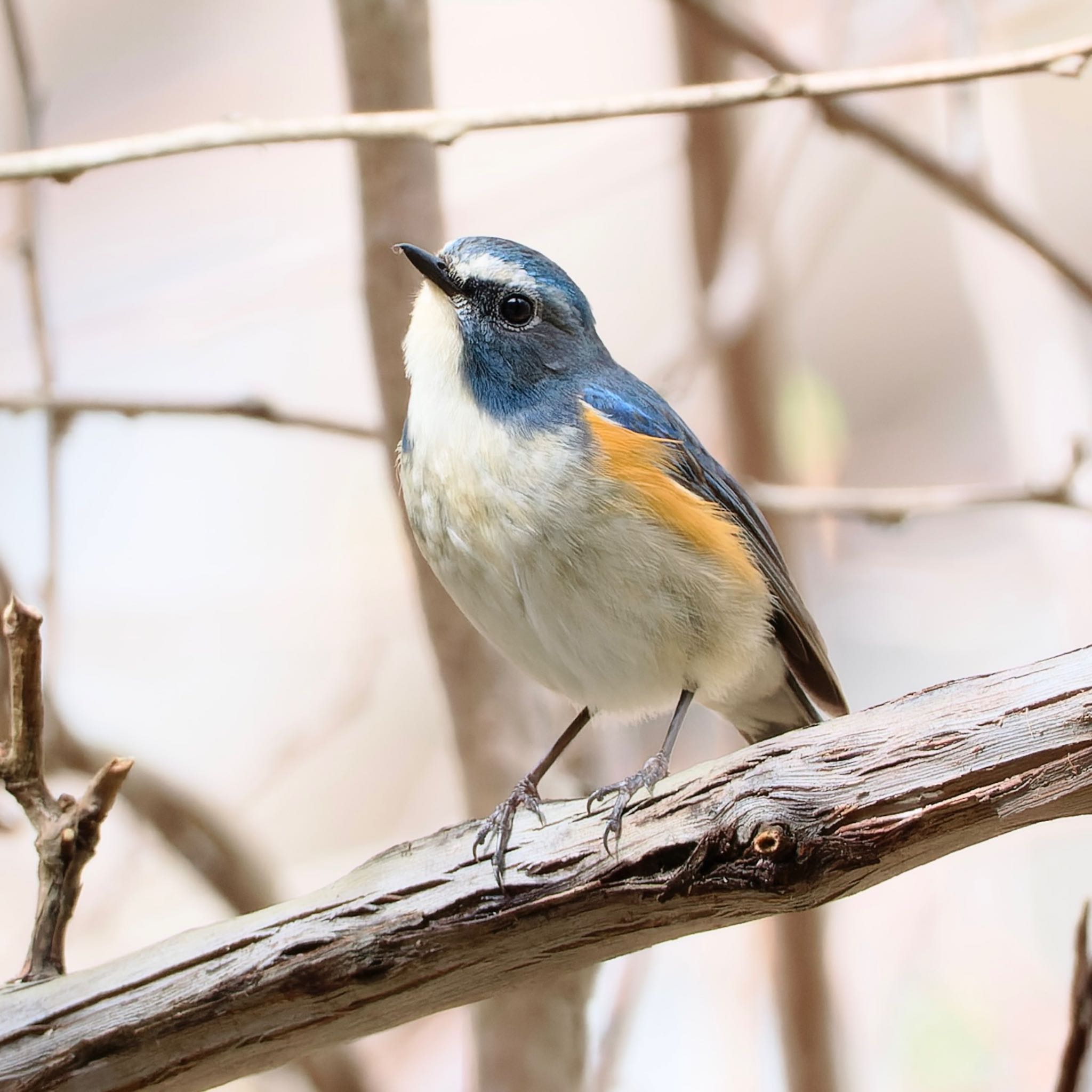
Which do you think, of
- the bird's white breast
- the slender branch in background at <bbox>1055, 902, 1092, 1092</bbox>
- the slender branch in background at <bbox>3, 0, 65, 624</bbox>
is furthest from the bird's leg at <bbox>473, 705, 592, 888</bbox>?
the slender branch in background at <bbox>3, 0, 65, 624</bbox>

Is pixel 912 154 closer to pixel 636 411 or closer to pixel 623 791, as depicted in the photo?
pixel 636 411

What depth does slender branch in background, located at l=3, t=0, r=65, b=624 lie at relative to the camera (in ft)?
7.59

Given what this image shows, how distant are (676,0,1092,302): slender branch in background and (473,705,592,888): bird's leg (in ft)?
4.34

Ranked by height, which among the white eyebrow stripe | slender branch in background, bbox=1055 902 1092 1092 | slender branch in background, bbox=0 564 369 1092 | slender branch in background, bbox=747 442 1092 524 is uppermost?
the white eyebrow stripe

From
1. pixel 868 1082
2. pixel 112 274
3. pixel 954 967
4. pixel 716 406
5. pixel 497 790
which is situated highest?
pixel 112 274

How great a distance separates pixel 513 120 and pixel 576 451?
20.9 inches

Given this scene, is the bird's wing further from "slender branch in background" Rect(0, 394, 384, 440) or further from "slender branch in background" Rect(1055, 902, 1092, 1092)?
"slender branch in background" Rect(1055, 902, 1092, 1092)

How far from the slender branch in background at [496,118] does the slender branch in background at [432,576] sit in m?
0.58

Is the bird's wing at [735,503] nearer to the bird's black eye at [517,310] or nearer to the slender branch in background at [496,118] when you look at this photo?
the bird's black eye at [517,310]

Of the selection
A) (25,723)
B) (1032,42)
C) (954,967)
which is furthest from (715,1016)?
(1032,42)

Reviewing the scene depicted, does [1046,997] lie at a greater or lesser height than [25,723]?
lesser

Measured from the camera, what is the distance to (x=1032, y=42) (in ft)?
12.7

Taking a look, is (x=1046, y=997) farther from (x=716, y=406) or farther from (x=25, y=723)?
(x=25, y=723)

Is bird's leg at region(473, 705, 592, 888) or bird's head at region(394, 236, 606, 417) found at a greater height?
bird's head at region(394, 236, 606, 417)
